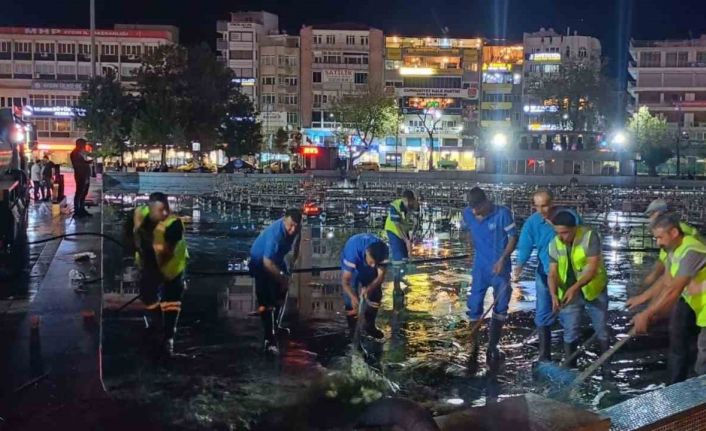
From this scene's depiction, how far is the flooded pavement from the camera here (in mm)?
5980

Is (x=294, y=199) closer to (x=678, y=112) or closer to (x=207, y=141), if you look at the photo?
(x=207, y=141)

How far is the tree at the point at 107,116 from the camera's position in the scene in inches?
2121

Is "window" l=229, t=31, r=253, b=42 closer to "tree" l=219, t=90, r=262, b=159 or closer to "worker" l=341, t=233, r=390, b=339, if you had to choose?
"tree" l=219, t=90, r=262, b=159

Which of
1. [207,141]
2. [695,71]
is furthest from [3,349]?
[695,71]

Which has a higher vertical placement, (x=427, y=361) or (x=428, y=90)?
(x=428, y=90)

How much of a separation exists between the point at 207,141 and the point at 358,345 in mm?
48007

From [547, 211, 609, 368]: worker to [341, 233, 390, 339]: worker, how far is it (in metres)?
1.61

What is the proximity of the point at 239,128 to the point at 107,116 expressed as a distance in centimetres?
912

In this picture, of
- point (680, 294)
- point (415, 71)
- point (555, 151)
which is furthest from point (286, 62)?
point (680, 294)

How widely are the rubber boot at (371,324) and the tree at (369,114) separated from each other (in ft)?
208

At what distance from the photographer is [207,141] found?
5416 centimetres

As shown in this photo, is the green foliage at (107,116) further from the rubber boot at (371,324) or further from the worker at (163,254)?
the rubber boot at (371,324)

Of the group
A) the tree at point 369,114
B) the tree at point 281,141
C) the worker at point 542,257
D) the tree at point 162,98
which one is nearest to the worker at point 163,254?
the worker at point 542,257

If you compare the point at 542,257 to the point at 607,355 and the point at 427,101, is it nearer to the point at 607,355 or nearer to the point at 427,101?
the point at 607,355
